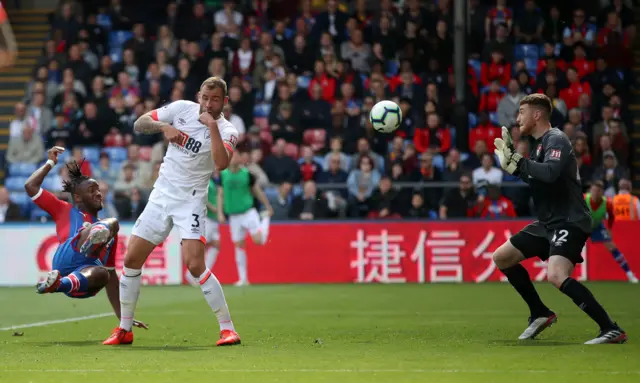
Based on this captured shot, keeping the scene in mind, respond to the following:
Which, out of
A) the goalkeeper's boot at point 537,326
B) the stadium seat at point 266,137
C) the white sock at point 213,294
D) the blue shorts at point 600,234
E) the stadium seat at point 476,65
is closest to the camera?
the white sock at point 213,294

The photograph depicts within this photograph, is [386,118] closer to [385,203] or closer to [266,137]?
[385,203]

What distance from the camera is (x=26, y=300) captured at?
1652 centimetres

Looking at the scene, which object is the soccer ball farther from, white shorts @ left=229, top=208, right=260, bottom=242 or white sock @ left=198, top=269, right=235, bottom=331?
white shorts @ left=229, top=208, right=260, bottom=242

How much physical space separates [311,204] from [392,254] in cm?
178

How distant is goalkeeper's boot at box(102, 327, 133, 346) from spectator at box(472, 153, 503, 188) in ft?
39.2

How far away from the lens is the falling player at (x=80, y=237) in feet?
32.3

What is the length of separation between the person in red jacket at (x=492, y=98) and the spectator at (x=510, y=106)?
47 centimetres

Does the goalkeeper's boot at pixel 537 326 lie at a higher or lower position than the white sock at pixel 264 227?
lower

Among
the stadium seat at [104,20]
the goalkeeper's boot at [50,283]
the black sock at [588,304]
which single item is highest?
the stadium seat at [104,20]

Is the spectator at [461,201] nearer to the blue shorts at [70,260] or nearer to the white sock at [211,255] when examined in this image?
the white sock at [211,255]

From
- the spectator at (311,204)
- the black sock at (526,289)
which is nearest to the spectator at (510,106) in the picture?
the spectator at (311,204)

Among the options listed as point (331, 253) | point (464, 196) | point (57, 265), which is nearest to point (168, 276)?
point (331, 253)

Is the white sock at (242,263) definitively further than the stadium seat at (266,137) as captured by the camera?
No

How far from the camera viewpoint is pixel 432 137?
71.0ft
